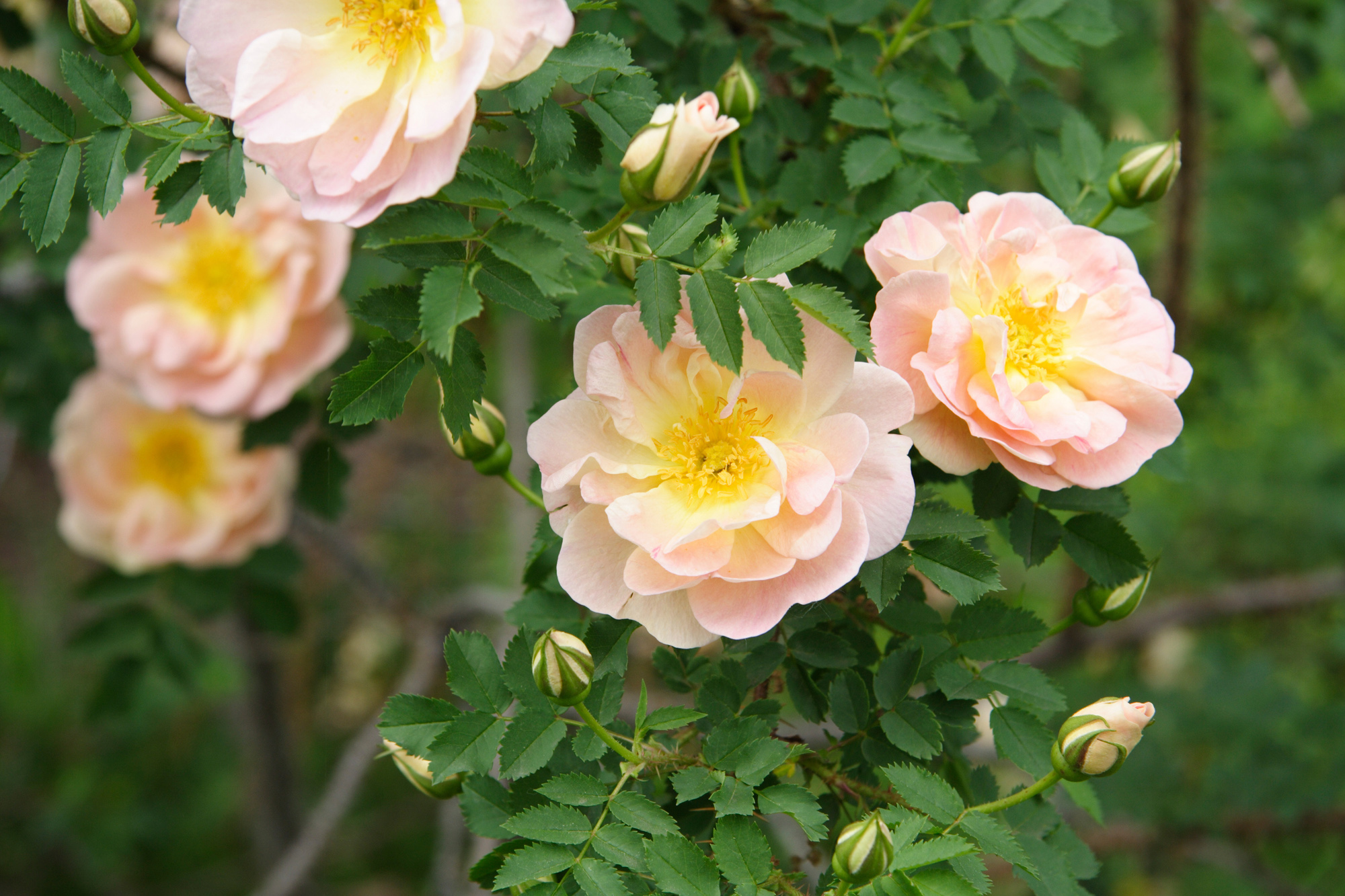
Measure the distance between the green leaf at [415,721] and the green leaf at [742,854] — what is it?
199 mm

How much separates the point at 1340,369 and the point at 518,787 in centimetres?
288

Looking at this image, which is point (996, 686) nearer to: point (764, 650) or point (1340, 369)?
point (764, 650)

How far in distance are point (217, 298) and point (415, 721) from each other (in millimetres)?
783

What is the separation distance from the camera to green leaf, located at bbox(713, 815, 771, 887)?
2.05ft

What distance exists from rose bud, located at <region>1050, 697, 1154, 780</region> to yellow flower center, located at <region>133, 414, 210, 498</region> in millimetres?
1339

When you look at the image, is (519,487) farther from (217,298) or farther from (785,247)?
(217,298)

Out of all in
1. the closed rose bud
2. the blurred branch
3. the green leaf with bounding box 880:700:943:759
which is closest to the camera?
the closed rose bud

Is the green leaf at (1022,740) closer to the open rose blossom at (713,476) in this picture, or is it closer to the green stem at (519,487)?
the open rose blossom at (713,476)

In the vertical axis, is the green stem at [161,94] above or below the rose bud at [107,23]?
below

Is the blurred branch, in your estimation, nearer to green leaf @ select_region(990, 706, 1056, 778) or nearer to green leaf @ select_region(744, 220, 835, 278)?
green leaf @ select_region(990, 706, 1056, 778)

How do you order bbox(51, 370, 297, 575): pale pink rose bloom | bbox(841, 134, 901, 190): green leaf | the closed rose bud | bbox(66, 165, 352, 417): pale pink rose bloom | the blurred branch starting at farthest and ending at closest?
the blurred branch, bbox(51, 370, 297, 575): pale pink rose bloom, bbox(66, 165, 352, 417): pale pink rose bloom, bbox(841, 134, 901, 190): green leaf, the closed rose bud

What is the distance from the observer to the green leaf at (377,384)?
65 centimetres

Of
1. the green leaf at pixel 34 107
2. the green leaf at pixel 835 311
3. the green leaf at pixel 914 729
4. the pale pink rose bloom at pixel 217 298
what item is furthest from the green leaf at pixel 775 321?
the pale pink rose bloom at pixel 217 298

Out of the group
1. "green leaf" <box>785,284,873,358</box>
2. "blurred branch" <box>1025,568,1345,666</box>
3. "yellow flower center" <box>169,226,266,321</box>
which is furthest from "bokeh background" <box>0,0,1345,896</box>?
"green leaf" <box>785,284,873,358</box>
